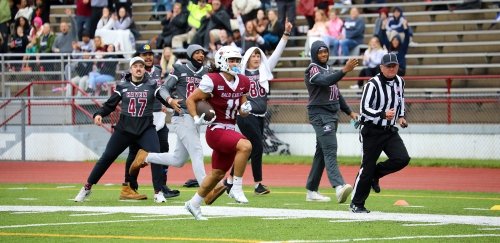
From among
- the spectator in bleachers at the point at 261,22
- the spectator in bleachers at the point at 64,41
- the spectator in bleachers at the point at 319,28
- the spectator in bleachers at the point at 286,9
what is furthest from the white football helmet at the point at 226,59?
the spectator in bleachers at the point at 64,41

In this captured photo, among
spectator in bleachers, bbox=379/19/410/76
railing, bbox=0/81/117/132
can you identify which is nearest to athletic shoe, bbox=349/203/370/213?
spectator in bleachers, bbox=379/19/410/76

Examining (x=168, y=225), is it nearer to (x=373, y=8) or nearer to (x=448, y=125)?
(x=448, y=125)

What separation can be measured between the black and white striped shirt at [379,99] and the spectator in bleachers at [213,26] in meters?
15.1

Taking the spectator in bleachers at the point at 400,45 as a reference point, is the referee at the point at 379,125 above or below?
above

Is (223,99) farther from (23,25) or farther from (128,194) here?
(23,25)

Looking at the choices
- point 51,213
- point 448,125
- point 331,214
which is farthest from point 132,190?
point 448,125

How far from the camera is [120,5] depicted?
1315 inches

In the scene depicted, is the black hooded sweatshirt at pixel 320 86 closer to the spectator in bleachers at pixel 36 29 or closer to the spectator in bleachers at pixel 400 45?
the spectator in bleachers at pixel 400 45

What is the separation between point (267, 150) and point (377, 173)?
12813 mm

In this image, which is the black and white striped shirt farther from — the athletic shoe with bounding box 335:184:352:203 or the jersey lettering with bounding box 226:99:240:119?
the athletic shoe with bounding box 335:184:352:203

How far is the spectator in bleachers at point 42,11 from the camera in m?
35.1

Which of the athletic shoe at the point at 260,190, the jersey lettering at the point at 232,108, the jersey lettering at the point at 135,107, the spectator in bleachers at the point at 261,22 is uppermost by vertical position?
the jersey lettering at the point at 232,108

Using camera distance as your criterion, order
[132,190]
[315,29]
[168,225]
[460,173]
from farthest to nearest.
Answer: [315,29], [460,173], [132,190], [168,225]

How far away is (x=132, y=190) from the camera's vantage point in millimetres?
17812
